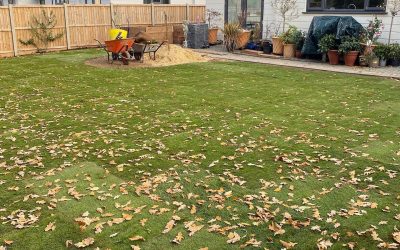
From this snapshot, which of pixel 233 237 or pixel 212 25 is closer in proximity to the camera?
pixel 233 237

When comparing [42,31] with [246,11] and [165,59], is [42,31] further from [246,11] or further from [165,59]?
[246,11]

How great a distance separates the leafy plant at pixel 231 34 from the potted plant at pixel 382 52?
5.81 meters

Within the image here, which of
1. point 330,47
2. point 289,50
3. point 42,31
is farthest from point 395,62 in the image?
point 42,31

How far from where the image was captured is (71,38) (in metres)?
17.9

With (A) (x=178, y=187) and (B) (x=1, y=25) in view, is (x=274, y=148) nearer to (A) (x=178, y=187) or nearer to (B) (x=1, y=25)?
(A) (x=178, y=187)

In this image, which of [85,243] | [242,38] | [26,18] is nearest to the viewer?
[85,243]

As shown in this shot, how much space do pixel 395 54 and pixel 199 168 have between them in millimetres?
10060

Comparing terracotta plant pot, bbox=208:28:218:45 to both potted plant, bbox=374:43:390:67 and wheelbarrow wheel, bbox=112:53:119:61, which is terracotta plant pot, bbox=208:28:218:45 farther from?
potted plant, bbox=374:43:390:67

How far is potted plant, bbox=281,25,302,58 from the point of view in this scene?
604 inches

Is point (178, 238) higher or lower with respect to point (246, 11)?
lower

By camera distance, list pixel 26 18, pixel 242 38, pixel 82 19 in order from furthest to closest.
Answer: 1. pixel 82 19
2. pixel 242 38
3. pixel 26 18

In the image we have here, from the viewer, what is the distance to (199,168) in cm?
525

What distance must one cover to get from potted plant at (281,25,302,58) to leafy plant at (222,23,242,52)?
7.17ft

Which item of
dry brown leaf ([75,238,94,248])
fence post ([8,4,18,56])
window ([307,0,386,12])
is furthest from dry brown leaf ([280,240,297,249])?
fence post ([8,4,18,56])
